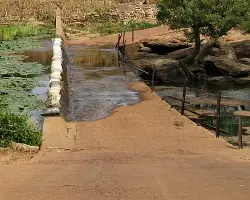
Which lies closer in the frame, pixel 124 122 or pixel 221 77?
pixel 124 122

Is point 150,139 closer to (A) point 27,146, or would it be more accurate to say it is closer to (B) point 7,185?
(A) point 27,146

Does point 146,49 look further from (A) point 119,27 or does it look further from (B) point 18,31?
(B) point 18,31

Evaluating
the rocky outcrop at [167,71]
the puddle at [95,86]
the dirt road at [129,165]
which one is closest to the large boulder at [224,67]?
the rocky outcrop at [167,71]

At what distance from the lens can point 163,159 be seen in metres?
10.9

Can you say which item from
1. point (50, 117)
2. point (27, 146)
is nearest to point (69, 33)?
point (50, 117)

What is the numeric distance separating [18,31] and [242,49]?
20.0 metres

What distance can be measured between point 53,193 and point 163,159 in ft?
11.1

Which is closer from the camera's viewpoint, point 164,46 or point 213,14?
point 213,14

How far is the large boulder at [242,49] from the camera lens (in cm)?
3047

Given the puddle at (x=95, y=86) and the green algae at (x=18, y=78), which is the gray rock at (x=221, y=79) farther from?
the green algae at (x=18, y=78)

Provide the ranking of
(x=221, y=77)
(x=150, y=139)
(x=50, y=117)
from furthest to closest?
1. (x=221, y=77)
2. (x=50, y=117)
3. (x=150, y=139)

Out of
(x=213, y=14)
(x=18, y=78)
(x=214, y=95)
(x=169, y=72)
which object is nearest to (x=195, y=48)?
(x=213, y=14)

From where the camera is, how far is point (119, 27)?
4641cm

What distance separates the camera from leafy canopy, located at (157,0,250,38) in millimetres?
25562
